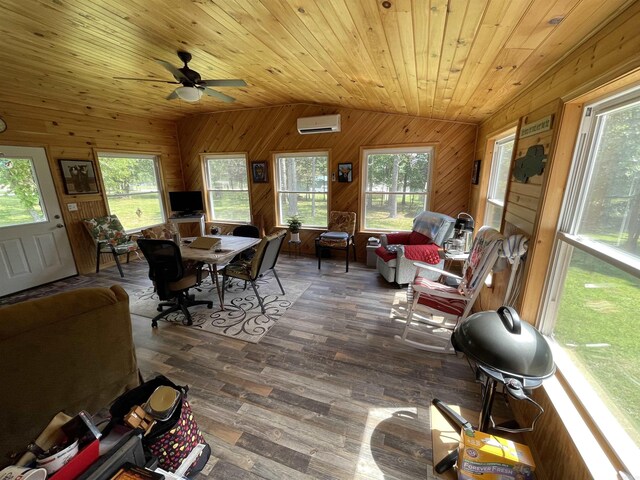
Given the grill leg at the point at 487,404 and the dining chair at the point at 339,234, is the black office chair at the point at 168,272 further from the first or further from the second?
the grill leg at the point at 487,404

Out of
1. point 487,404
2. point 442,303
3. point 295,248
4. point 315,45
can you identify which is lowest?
point 295,248

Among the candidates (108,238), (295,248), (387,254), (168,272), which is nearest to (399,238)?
(387,254)

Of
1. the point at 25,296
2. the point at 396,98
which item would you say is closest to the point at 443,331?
the point at 396,98

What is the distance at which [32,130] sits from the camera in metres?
3.62

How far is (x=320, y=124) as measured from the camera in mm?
4375

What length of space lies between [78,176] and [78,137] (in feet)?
2.03

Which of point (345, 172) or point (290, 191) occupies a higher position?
point (345, 172)

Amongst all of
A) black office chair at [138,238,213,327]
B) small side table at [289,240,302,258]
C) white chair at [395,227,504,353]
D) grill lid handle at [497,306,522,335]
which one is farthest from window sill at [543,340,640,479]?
small side table at [289,240,302,258]

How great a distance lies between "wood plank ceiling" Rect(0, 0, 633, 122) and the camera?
128 cm

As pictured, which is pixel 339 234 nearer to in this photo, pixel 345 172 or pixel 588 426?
pixel 345 172

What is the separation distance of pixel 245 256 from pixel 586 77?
335 centimetres

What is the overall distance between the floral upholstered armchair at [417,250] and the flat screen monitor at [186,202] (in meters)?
Result: 3.99

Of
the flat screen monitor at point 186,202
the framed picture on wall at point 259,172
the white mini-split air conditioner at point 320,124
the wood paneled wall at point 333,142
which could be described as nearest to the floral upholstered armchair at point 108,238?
the flat screen monitor at point 186,202

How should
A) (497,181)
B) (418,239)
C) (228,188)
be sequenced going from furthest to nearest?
1. (228,188)
2. (418,239)
3. (497,181)
